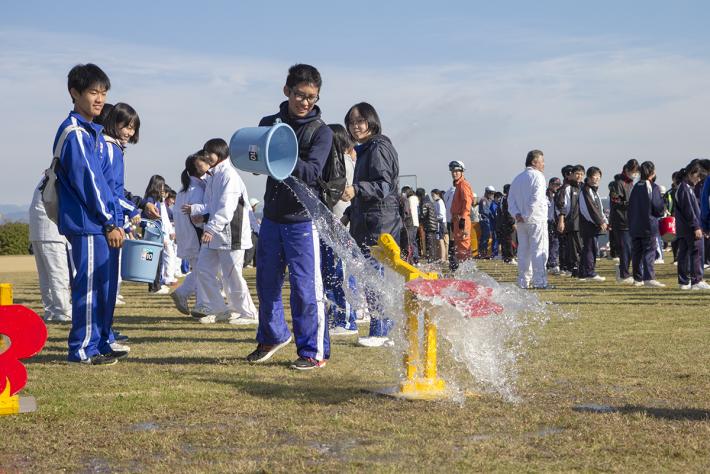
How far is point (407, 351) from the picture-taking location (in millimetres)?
5773

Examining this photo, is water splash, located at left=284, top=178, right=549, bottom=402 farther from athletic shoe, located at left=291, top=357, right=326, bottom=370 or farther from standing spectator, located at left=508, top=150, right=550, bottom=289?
standing spectator, located at left=508, top=150, right=550, bottom=289

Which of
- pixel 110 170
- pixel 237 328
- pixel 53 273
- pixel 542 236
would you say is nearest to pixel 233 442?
pixel 110 170

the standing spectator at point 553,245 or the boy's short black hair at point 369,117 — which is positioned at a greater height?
the boy's short black hair at point 369,117

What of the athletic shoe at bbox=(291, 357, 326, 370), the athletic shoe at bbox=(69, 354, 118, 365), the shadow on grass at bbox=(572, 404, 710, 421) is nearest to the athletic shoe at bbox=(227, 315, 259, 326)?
the athletic shoe at bbox=(69, 354, 118, 365)

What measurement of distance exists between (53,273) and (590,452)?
8.13 metres

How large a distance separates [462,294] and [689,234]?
1033 centimetres

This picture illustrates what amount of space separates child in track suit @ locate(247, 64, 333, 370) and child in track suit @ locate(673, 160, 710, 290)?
365 inches

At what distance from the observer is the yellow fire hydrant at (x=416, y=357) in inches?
221

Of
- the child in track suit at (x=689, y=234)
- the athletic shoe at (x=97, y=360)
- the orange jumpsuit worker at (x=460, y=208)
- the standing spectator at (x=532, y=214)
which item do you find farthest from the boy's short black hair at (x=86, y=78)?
the orange jumpsuit worker at (x=460, y=208)

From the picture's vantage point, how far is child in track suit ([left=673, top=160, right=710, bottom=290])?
47.8ft

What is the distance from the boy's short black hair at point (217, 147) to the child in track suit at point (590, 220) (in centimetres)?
882

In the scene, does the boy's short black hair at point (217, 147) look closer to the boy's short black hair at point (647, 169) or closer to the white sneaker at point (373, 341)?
the white sneaker at point (373, 341)

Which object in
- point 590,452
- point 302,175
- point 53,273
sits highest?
point 302,175

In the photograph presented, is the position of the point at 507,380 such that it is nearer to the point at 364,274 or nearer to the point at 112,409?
the point at 364,274
